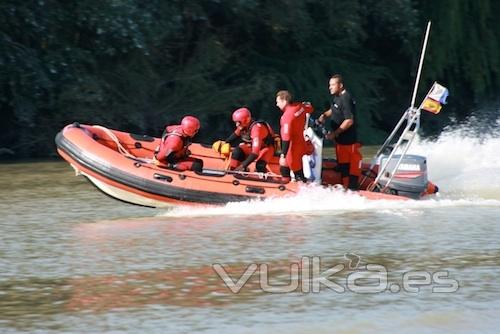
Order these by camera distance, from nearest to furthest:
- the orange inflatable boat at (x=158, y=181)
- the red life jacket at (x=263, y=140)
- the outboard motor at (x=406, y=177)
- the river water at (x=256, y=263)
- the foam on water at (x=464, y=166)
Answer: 1. the river water at (x=256, y=263)
2. the orange inflatable boat at (x=158, y=181)
3. the red life jacket at (x=263, y=140)
4. the outboard motor at (x=406, y=177)
5. the foam on water at (x=464, y=166)

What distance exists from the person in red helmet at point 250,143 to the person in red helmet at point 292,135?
23cm

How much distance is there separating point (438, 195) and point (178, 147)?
2.83 metres

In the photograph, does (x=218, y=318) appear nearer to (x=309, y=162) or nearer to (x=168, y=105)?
(x=309, y=162)

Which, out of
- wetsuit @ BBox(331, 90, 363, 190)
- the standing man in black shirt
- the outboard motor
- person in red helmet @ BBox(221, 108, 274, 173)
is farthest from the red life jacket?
the outboard motor

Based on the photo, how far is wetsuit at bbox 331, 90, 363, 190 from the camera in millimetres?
11625

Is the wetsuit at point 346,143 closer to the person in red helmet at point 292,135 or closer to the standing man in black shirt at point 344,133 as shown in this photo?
the standing man in black shirt at point 344,133

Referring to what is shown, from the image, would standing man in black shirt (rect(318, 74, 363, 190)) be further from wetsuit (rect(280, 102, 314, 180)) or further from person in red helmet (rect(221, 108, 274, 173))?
person in red helmet (rect(221, 108, 274, 173))

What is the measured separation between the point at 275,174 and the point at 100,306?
13.9ft

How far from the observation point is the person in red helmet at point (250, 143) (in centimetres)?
1159

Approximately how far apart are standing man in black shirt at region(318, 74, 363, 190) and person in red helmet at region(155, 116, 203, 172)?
1.21 metres

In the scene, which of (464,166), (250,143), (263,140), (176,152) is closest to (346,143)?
(263,140)

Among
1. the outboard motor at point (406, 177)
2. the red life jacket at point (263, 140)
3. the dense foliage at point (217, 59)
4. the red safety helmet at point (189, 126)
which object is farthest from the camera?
the dense foliage at point (217, 59)

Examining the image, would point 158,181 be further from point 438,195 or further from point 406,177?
point 438,195

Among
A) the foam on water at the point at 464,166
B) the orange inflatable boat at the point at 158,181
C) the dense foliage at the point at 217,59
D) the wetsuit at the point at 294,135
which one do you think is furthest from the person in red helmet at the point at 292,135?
the dense foliage at the point at 217,59
